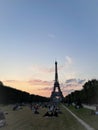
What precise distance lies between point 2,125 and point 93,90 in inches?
5342

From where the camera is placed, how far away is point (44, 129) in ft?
117

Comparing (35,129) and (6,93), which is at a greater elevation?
(6,93)

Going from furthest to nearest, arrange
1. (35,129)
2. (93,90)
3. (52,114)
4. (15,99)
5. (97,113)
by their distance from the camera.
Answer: (15,99) < (93,90) < (97,113) < (52,114) < (35,129)

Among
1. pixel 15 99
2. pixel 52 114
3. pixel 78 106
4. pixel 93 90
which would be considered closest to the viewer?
pixel 52 114

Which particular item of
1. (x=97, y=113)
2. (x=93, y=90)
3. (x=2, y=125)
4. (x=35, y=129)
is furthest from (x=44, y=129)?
(x=93, y=90)

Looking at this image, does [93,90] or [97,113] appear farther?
[93,90]

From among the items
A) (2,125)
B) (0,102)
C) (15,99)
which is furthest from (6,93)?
(2,125)

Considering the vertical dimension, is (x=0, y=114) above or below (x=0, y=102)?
below

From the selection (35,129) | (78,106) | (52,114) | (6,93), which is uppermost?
(6,93)

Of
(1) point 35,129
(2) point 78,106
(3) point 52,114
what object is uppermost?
(2) point 78,106

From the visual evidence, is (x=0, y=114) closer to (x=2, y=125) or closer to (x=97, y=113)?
(x=2, y=125)

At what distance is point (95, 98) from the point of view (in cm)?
16688

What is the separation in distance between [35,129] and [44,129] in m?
0.81

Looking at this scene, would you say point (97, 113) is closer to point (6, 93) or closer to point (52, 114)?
point (52, 114)
